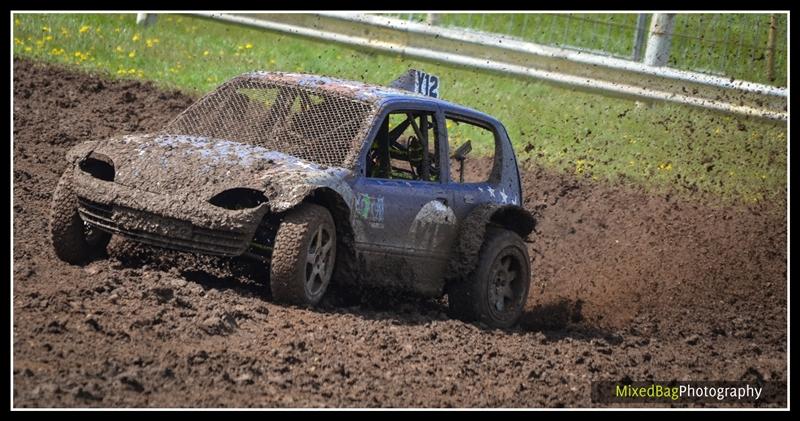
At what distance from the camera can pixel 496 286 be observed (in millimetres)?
10000

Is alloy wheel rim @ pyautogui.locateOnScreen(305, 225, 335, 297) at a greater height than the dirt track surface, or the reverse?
alloy wheel rim @ pyautogui.locateOnScreen(305, 225, 335, 297)

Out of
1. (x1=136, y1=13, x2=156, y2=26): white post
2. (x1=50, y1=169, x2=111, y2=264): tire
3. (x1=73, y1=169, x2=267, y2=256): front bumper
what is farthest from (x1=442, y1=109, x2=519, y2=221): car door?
(x1=136, y1=13, x2=156, y2=26): white post

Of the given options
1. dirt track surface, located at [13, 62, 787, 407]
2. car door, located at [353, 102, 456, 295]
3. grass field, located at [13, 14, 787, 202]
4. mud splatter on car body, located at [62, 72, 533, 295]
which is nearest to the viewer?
dirt track surface, located at [13, 62, 787, 407]

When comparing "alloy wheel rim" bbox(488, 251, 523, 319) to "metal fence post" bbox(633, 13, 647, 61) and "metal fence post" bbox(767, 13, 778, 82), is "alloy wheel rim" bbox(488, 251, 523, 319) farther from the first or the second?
"metal fence post" bbox(767, 13, 778, 82)

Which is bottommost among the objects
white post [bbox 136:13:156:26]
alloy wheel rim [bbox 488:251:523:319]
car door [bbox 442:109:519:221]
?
alloy wheel rim [bbox 488:251:523:319]

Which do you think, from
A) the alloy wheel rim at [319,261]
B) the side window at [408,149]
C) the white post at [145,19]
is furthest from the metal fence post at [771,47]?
the alloy wheel rim at [319,261]

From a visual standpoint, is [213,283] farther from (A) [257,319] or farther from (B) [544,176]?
(B) [544,176]

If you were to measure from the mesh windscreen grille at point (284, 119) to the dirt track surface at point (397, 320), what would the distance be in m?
0.88

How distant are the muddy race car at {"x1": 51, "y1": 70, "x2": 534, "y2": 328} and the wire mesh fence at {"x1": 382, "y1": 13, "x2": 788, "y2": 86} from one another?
21.3 feet

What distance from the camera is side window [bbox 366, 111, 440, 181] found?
9.20 metres

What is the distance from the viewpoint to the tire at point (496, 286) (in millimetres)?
9633

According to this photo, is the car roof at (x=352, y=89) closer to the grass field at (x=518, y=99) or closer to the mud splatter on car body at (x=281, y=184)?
the mud splatter on car body at (x=281, y=184)

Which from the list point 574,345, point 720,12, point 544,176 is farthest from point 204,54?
point 574,345

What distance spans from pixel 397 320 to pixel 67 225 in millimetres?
2170
